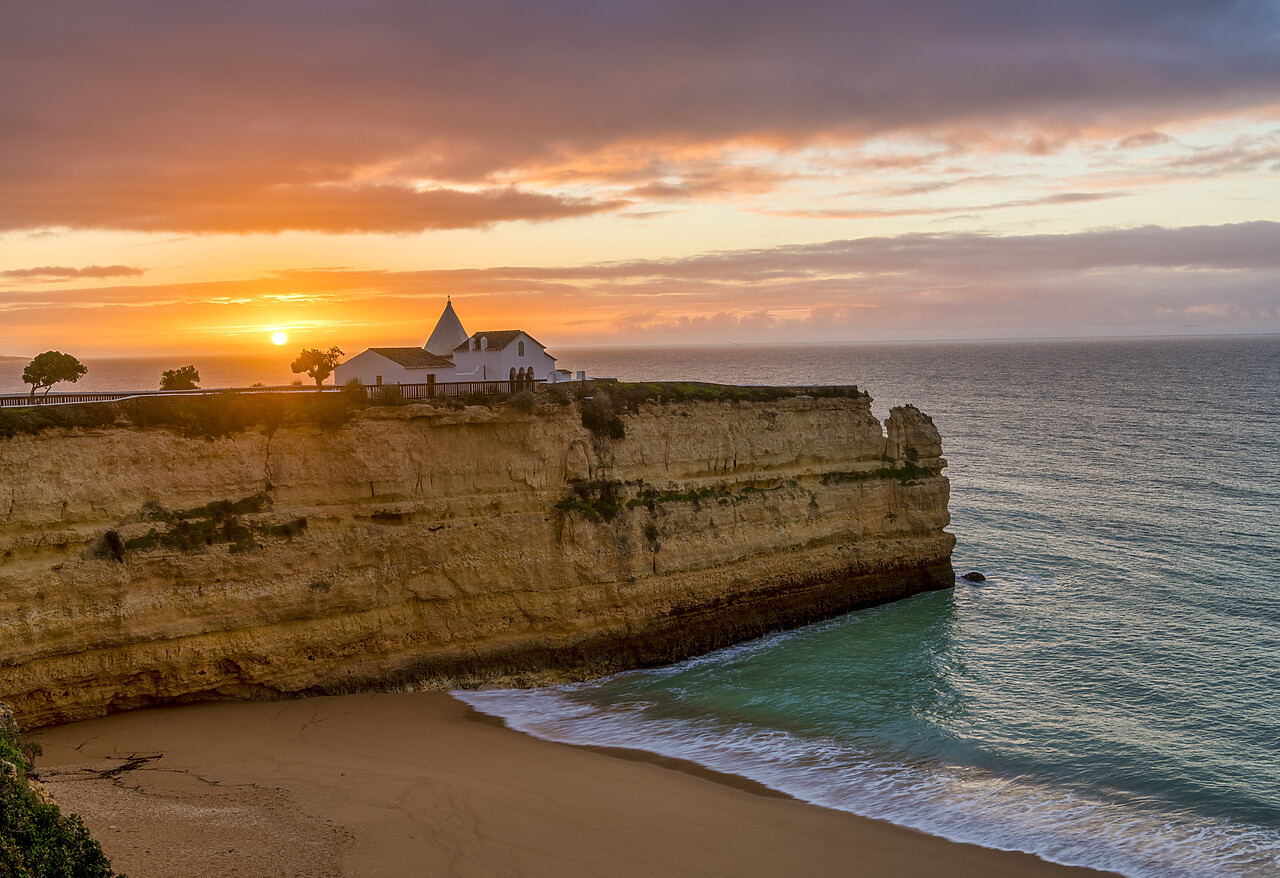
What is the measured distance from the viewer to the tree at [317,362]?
39031mm

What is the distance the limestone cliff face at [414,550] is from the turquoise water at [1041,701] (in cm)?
180

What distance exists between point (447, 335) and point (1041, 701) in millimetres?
30642

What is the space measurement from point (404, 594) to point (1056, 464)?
2080 inches

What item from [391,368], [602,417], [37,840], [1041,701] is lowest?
[1041,701]

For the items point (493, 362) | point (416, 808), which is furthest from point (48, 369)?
point (416, 808)

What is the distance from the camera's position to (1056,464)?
64.4 m

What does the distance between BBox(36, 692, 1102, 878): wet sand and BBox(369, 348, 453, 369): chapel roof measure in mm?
16437

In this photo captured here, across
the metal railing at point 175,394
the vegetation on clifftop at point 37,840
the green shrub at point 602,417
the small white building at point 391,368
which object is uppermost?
the small white building at point 391,368

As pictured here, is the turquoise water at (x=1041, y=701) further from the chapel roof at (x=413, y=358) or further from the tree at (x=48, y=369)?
the tree at (x=48, y=369)

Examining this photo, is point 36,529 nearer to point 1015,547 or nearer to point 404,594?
point 404,594

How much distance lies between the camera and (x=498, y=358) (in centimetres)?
3984

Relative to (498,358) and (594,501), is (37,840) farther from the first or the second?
(498,358)

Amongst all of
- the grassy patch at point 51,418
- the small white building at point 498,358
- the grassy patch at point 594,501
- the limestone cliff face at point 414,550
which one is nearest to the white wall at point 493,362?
the small white building at point 498,358

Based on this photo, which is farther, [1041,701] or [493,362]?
[493,362]
